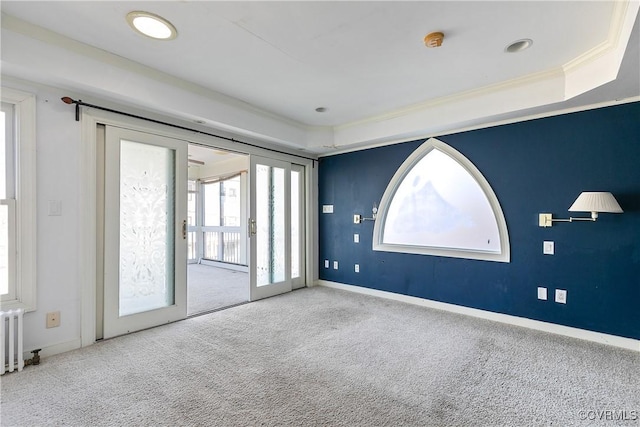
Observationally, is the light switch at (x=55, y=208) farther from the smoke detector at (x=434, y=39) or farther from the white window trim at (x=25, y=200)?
the smoke detector at (x=434, y=39)

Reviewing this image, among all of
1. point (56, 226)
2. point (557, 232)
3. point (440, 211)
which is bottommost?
point (557, 232)

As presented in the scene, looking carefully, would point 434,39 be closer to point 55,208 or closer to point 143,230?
point 143,230

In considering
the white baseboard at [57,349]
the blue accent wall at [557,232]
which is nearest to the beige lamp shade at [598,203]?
the blue accent wall at [557,232]

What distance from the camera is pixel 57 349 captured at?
2660mm


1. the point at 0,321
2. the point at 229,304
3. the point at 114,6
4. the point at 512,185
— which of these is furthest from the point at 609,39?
the point at 0,321

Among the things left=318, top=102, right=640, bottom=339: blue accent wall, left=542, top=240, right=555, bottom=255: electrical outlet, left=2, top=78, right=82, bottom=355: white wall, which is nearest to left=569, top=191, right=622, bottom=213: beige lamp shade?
left=318, top=102, right=640, bottom=339: blue accent wall

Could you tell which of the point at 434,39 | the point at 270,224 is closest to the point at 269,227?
the point at 270,224

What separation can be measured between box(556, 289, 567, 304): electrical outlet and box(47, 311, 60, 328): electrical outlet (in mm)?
4955

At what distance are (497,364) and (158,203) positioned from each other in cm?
376

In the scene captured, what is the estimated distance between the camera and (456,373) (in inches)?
93.6

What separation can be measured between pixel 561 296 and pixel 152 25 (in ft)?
15.1

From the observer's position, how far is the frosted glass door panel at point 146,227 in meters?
3.16

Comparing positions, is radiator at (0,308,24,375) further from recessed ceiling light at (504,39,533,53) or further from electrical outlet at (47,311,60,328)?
recessed ceiling light at (504,39,533,53)

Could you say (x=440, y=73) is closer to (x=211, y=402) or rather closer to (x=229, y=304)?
(x=211, y=402)
